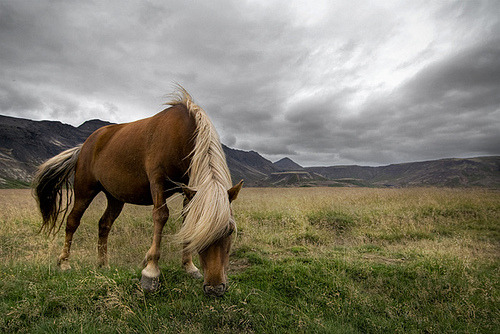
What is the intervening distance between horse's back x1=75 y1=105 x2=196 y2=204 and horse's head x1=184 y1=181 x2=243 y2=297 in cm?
114

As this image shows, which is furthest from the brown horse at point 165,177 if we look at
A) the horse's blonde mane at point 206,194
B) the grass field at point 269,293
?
the grass field at point 269,293

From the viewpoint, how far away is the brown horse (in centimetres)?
269

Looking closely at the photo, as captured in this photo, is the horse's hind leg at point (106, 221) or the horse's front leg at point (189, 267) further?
the horse's hind leg at point (106, 221)

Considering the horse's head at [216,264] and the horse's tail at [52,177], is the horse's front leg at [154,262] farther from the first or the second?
the horse's tail at [52,177]

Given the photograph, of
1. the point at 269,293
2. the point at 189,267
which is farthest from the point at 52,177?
the point at 269,293

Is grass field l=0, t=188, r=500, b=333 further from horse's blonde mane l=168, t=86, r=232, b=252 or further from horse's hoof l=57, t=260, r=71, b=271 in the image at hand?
horse's blonde mane l=168, t=86, r=232, b=252

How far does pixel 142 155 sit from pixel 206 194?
5.61 feet

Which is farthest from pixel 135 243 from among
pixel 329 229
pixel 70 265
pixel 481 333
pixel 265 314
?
pixel 481 333

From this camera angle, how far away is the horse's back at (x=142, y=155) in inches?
137

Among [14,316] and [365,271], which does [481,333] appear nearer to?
[365,271]

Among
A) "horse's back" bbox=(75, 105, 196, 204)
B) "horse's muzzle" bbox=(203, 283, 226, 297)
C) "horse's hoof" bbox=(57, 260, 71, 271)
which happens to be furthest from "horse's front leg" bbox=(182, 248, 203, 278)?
"horse's hoof" bbox=(57, 260, 71, 271)

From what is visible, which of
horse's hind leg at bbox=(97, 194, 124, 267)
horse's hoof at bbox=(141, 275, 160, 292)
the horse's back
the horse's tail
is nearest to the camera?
horse's hoof at bbox=(141, 275, 160, 292)

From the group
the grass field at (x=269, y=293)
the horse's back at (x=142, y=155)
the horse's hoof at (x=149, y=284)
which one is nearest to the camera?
the grass field at (x=269, y=293)

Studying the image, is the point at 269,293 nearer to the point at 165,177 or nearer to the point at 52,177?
the point at 165,177
